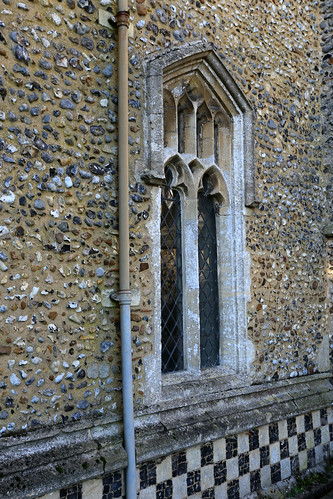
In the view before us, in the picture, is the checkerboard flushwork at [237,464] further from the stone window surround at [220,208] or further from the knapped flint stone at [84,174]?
the knapped flint stone at [84,174]

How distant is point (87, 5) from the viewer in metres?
4.04

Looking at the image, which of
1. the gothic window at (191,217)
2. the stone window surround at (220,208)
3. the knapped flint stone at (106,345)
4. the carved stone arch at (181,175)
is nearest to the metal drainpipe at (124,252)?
the knapped flint stone at (106,345)

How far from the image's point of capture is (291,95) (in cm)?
630

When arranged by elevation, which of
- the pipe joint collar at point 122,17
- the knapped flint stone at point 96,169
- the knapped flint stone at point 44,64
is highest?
the pipe joint collar at point 122,17

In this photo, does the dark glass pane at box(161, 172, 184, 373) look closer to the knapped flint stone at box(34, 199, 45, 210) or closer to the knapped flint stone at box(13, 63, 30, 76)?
the knapped flint stone at box(34, 199, 45, 210)

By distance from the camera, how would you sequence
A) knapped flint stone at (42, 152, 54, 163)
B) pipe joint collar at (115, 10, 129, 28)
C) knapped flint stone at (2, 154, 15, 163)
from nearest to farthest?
knapped flint stone at (2, 154, 15, 163) → knapped flint stone at (42, 152, 54, 163) → pipe joint collar at (115, 10, 129, 28)

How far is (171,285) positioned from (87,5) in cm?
253

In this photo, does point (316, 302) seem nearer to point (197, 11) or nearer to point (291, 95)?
point (291, 95)

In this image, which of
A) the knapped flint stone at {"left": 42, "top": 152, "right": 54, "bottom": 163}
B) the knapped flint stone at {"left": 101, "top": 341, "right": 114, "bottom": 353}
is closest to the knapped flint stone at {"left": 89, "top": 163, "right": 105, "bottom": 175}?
the knapped flint stone at {"left": 42, "top": 152, "right": 54, "bottom": 163}

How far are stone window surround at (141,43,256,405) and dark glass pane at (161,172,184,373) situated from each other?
79 millimetres

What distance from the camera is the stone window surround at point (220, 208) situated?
4.37 meters

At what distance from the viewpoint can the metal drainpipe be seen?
3.80m

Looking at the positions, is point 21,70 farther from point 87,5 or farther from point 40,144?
point 87,5

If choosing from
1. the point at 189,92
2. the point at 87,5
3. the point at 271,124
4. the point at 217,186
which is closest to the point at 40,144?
the point at 87,5
